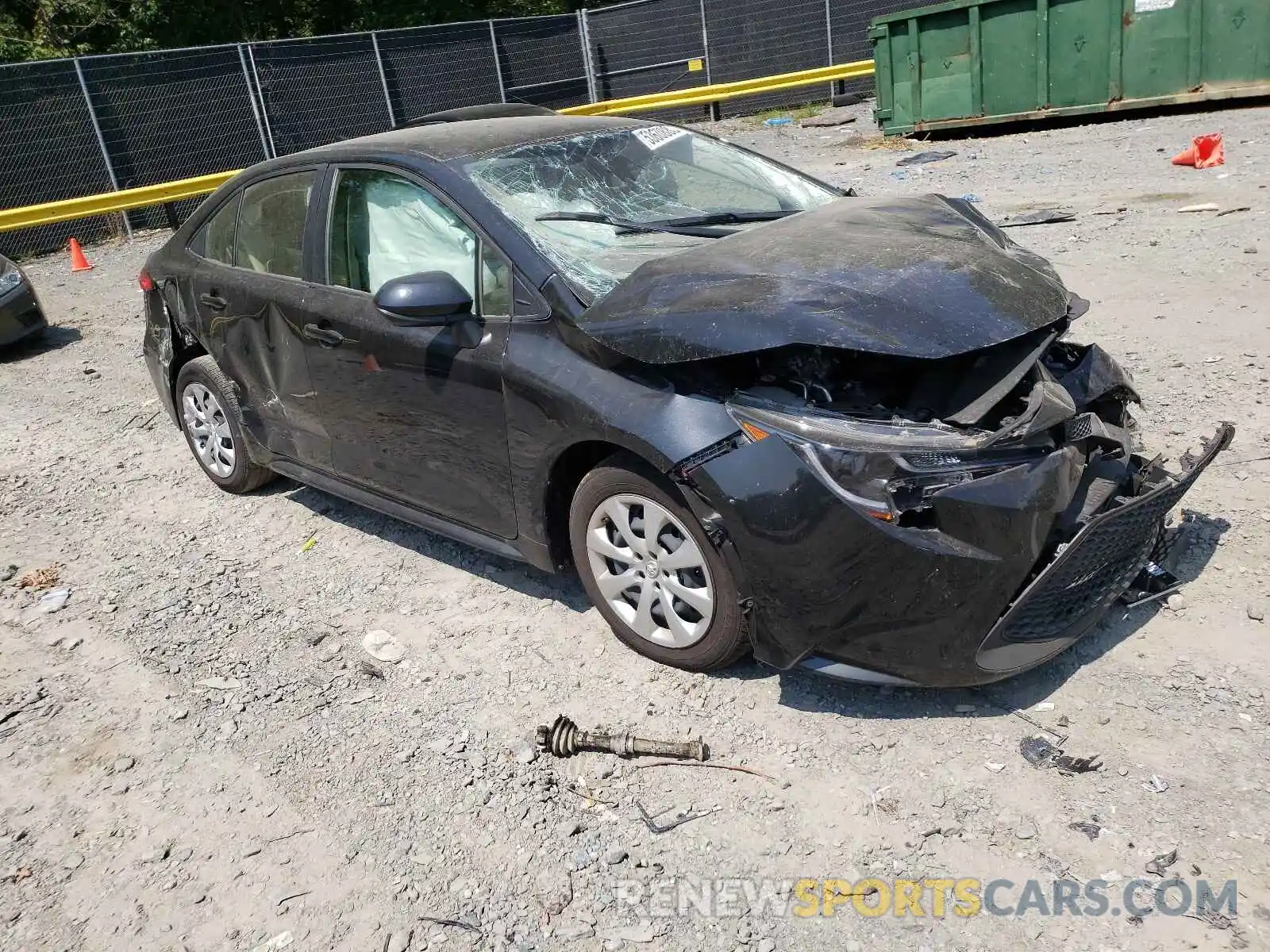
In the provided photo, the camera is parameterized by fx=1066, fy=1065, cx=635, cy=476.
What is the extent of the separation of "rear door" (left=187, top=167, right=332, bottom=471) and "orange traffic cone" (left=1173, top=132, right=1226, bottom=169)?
8706 millimetres

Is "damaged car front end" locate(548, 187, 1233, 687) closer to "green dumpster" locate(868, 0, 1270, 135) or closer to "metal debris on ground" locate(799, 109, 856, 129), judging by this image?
"green dumpster" locate(868, 0, 1270, 135)

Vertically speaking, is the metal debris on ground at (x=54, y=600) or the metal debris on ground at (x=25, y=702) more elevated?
the metal debris on ground at (x=54, y=600)

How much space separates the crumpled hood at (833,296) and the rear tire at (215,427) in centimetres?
256

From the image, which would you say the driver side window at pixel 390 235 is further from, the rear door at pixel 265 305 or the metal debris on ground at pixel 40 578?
the metal debris on ground at pixel 40 578

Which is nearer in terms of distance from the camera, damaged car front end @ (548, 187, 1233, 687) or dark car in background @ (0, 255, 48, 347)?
damaged car front end @ (548, 187, 1233, 687)

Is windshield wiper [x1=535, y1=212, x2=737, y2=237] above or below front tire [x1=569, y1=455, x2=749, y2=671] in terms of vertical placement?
above

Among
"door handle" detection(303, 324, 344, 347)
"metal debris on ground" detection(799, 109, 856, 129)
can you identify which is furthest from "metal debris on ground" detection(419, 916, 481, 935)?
"metal debris on ground" detection(799, 109, 856, 129)

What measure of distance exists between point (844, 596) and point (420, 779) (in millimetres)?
1424

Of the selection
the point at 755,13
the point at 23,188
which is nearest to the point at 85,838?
the point at 23,188

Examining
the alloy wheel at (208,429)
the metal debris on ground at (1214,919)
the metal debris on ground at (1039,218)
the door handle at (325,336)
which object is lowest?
the metal debris on ground at (1214,919)

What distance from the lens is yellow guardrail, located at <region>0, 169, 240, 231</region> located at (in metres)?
13.7

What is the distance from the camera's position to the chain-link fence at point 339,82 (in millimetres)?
14875

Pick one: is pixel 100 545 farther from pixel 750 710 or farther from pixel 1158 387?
pixel 1158 387

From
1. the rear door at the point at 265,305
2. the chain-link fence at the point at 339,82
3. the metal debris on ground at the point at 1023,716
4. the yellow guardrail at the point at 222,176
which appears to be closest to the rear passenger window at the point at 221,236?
the rear door at the point at 265,305
